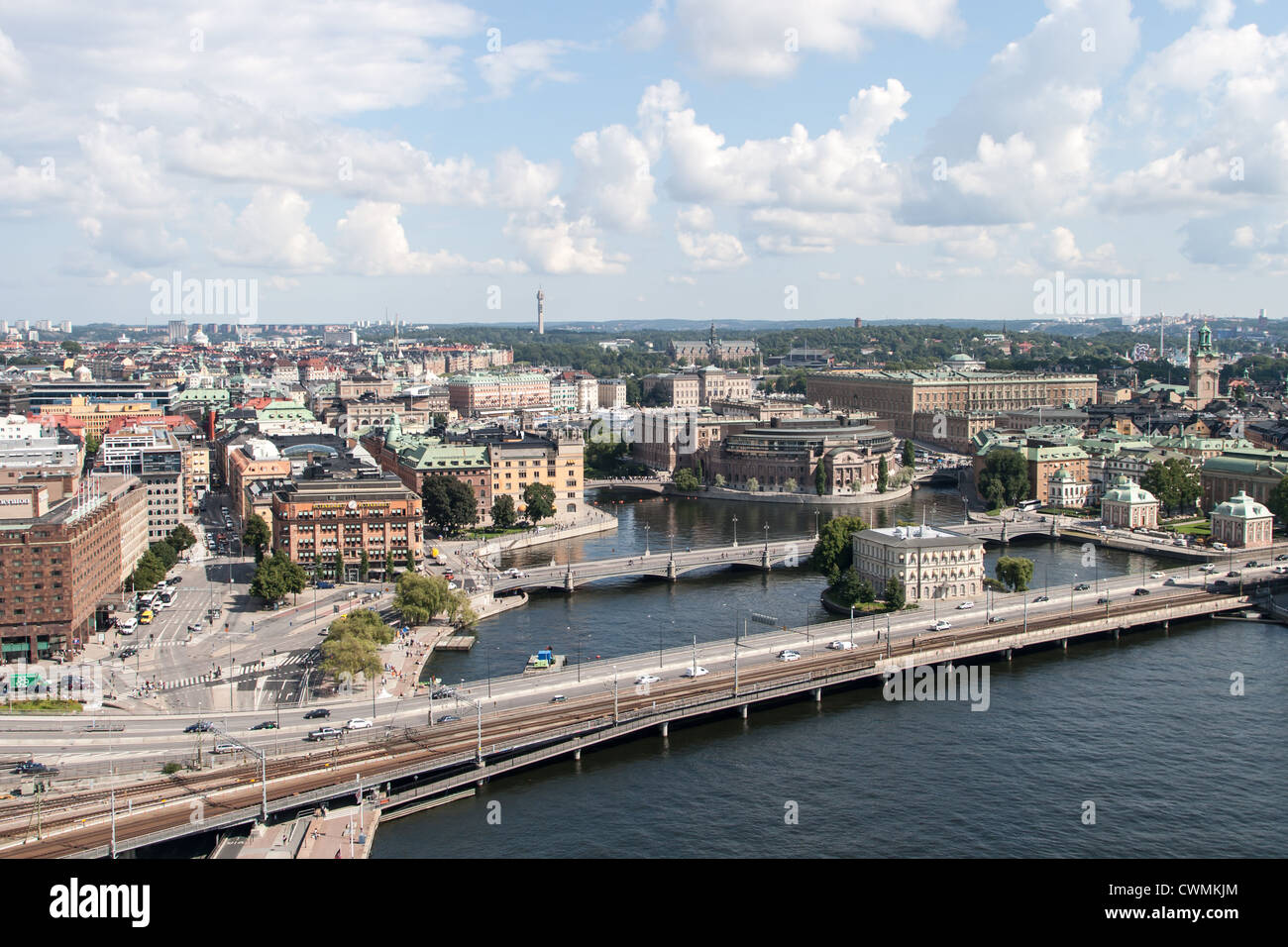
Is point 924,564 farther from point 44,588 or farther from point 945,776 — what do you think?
point 44,588

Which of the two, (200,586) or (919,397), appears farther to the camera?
(919,397)

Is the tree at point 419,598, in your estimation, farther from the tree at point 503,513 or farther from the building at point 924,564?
the tree at point 503,513

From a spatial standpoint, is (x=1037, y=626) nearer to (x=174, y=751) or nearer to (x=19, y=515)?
(x=174, y=751)

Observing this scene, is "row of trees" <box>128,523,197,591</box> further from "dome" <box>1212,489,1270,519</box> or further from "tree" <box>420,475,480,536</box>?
"dome" <box>1212,489,1270,519</box>

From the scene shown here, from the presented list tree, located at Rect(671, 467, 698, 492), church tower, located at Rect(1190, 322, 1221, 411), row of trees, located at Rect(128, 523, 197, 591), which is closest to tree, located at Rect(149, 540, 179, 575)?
row of trees, located at Rect(128, 523, 197, 591)
